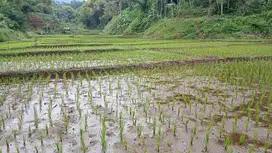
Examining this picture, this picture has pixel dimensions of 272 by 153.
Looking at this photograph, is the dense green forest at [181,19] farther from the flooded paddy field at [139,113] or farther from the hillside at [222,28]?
the flooded paddy field at [139,113]

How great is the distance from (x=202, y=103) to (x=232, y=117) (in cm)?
72

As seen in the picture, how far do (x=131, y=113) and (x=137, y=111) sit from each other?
0.44 feet

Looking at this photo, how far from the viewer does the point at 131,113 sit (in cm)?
369

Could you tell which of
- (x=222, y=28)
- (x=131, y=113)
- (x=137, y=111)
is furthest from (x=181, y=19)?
(x=131, y=113)

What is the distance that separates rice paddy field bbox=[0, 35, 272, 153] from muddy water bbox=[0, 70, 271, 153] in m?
0.01

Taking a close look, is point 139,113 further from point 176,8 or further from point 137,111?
point 176,8

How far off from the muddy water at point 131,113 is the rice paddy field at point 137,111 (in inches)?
0.5

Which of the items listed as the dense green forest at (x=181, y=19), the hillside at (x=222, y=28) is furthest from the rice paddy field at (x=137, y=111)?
the dense green forest at (x=181, y=19)

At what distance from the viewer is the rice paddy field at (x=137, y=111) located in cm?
271

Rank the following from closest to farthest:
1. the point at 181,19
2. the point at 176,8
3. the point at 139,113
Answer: the point at 139,113, the point at 181,19, the point at 176,8

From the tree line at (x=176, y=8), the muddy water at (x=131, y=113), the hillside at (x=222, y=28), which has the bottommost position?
the muddy water at (x=131, y=113)

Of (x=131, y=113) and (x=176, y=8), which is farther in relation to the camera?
(x=176, y=8)

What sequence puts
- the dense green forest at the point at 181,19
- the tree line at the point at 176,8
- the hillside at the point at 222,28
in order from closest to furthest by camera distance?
the hillside at the point at 222,28, the dense green forest at the point at 181,19, the tree line at the point at 176,8

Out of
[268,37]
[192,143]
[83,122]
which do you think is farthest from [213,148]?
[268,37]
